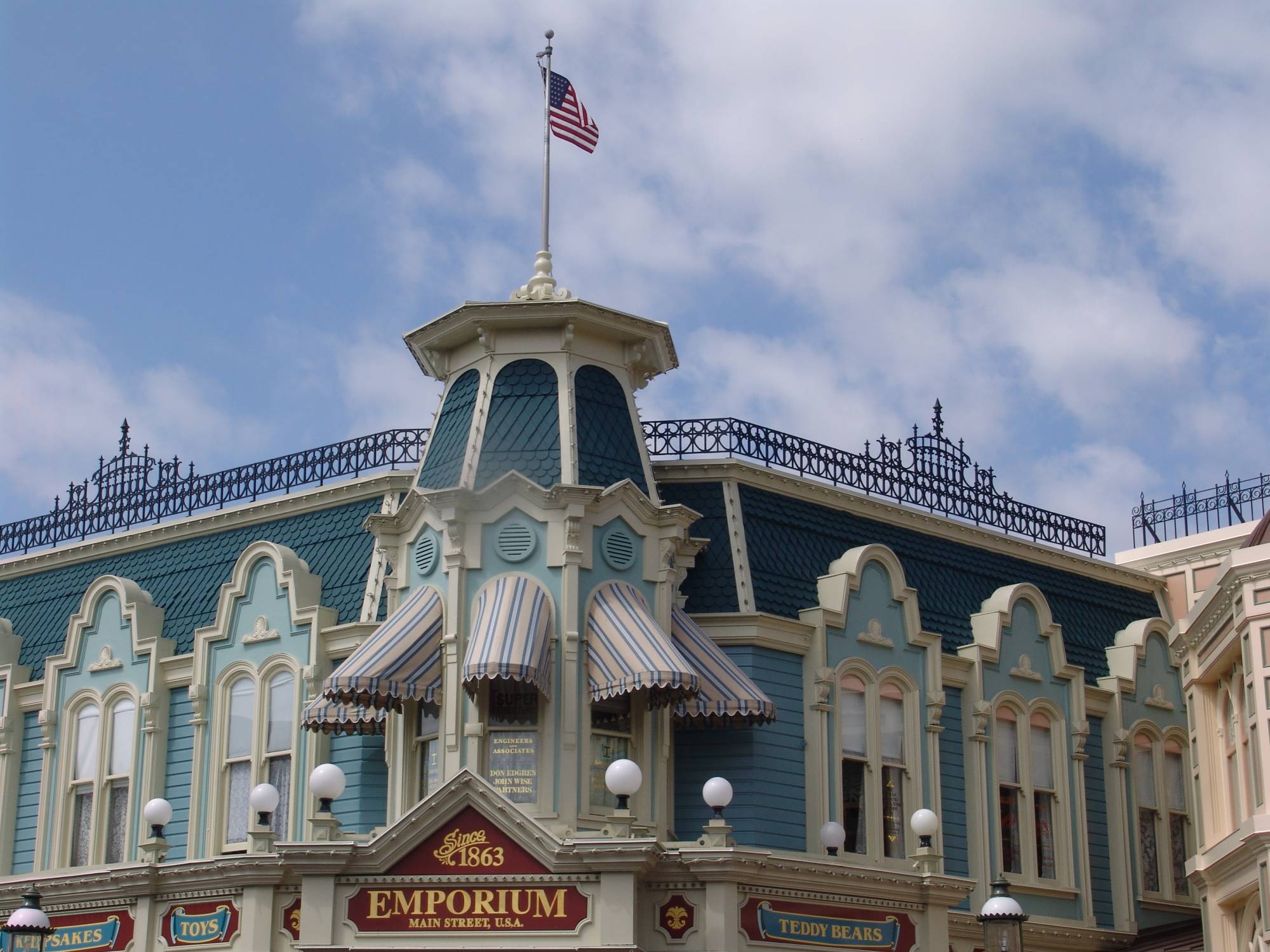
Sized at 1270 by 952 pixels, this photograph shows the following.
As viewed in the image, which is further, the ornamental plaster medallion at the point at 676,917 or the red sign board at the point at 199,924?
the red sign board at the point at 199,924

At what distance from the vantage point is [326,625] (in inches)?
1133

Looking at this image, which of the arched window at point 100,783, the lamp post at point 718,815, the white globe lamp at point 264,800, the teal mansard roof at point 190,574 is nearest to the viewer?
the lamp post at point 718,815

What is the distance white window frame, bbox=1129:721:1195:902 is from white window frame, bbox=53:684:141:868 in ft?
51.2

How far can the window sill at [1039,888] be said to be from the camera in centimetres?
3020

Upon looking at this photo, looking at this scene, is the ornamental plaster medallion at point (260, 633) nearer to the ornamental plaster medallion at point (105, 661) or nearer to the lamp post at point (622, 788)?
the ornamental plaster medallion at point (105, 661)

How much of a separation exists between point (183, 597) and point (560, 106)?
373 inches

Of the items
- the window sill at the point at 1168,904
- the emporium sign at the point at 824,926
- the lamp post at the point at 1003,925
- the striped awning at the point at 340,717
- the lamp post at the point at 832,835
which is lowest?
the lamp post at the point at 1003,925

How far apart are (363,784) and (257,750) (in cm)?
212

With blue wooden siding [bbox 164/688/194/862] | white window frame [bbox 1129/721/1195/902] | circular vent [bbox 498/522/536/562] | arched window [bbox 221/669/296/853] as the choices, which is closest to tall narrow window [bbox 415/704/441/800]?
circular vent [bbox 498/522/536/562]

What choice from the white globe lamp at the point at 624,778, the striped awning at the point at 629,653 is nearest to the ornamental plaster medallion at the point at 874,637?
the striped awning at the point at 629,653

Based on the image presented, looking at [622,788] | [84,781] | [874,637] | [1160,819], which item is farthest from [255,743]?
[1160,819]

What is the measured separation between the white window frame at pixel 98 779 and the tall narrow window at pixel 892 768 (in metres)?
11.0

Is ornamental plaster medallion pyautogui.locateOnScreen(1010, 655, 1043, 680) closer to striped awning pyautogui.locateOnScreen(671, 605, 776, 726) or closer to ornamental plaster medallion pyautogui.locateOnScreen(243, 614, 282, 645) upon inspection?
striped awning pyautogui.locateOnScreen(671, 605, 776, 726)

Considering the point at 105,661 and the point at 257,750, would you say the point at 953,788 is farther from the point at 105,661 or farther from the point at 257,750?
the point at 105,661
